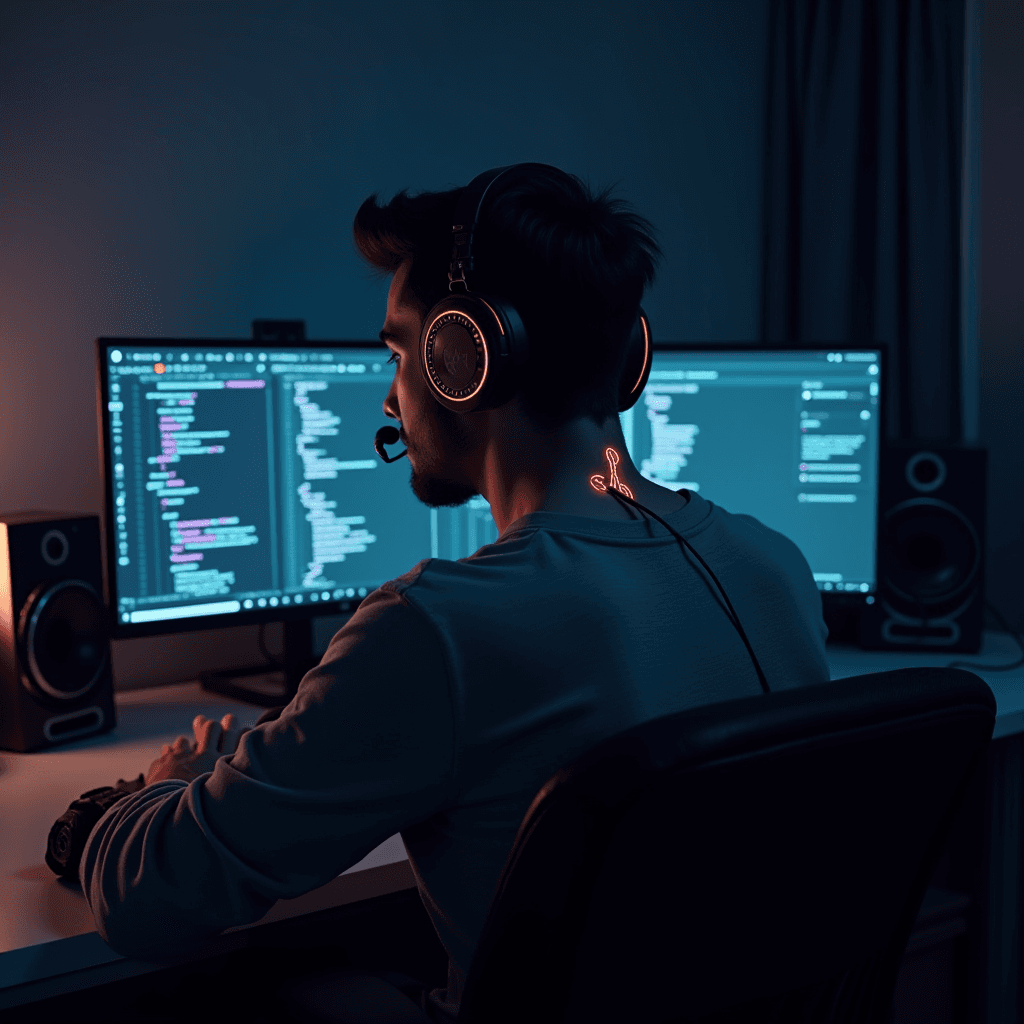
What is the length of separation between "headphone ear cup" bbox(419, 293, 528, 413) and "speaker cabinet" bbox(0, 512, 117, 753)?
660 millimetres

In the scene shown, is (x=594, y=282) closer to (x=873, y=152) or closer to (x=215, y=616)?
(x=215, y=616)

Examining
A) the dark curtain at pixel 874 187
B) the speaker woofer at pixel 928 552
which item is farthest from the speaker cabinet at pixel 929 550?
the dark curtain at pixel 874 187

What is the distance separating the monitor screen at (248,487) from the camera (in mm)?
1369

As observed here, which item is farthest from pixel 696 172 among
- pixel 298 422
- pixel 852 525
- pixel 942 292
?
pixel 298 422

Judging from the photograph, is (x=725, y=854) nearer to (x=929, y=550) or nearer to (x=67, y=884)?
(x=67, y=884)

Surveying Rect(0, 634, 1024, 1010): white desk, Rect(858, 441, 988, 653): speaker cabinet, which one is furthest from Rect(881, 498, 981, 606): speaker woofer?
Rect(0, 634, 1024, 1010): white desk

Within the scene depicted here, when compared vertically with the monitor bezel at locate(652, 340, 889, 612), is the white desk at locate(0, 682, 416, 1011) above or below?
below

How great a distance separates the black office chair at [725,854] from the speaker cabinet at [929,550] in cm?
109

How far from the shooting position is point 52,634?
135 centimetres

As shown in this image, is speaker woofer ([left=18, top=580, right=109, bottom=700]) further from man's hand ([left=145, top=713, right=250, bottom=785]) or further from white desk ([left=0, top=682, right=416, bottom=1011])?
man's hand ([left=145, top=713, right=250, bottom=785])

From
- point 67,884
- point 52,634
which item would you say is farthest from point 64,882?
point 52,634

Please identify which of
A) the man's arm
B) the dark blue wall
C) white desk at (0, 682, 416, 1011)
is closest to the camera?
the man's arm

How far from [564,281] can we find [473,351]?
3.9 inches

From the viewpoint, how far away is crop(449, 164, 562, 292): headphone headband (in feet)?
2.83
